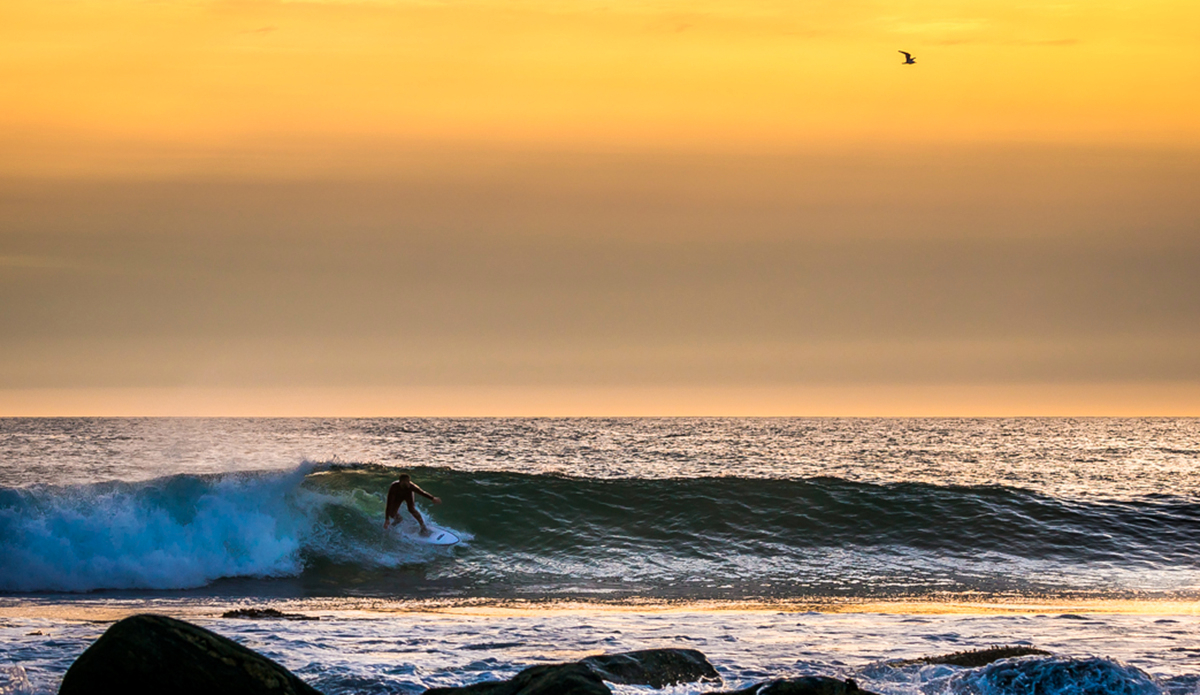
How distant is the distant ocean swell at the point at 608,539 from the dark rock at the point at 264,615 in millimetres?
3859

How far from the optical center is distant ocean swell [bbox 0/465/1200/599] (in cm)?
1775

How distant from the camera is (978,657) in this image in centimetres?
967

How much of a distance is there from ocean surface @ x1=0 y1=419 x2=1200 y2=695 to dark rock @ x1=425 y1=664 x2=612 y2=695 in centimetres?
Answer: 89

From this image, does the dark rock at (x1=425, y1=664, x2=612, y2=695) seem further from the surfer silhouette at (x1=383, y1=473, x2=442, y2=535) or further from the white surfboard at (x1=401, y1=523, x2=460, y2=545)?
the surfer silhouette at (x1=383, y1=473, x2=442, y2=535)

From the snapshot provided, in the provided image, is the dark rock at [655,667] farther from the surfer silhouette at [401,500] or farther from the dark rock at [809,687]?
the surfer silhouette at [401,500]

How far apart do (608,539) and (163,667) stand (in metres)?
15.6

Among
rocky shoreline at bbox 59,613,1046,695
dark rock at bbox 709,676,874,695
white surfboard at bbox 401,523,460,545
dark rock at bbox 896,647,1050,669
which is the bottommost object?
white surfboard at bbox 401,523,460,545

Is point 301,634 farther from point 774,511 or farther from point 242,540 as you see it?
point 774,511

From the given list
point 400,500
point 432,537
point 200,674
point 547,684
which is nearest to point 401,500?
point 400,500

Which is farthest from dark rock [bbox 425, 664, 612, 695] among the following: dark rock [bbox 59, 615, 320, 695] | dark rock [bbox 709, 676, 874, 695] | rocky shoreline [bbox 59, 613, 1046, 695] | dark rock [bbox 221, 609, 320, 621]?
dark rock [bbox 221, 609, 320, 621]

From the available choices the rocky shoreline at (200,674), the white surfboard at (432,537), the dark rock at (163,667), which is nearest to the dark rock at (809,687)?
the rocky shoreline at (200,674)

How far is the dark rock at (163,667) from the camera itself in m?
7.38

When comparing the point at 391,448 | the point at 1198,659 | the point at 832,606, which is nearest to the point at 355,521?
the point at 832,606

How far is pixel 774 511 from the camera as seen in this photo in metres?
24.5
